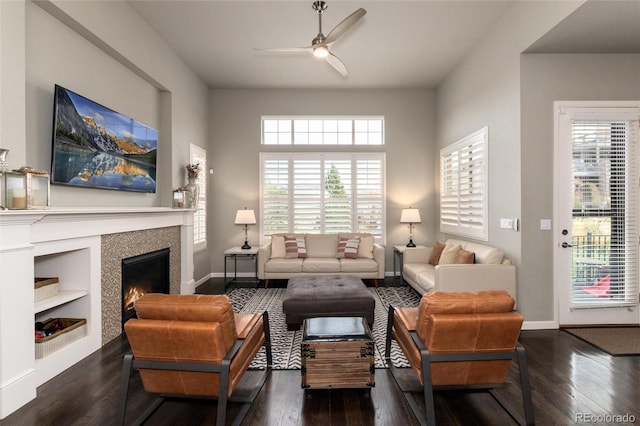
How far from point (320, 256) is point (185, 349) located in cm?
430

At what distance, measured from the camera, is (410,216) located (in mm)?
6312

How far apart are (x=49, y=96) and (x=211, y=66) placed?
3035 millimetres

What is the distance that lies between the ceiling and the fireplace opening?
114 inches

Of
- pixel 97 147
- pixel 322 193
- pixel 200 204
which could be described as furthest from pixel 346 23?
pixel 200 204

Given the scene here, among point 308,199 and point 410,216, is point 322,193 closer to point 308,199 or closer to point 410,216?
point 308,199

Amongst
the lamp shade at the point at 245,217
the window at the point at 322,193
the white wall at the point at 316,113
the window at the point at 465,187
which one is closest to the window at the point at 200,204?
the white wall at the point at 316,113

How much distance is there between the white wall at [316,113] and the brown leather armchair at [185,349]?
15.1ft

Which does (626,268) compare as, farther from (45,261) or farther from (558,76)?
(45,261)

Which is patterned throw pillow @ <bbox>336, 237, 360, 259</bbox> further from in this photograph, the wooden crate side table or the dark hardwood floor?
the wooden crate side table

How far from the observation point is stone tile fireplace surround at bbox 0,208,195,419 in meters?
2.26

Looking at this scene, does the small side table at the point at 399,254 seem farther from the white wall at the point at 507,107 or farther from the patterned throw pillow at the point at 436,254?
the white wall at the point at 507,107

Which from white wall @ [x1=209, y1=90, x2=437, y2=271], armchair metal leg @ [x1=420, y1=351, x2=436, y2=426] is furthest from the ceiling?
armchair metal leg @ [x1=420, y1=351, x2=436, y2=426]

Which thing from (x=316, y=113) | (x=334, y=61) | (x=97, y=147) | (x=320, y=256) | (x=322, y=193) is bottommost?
(x=320, y=256)

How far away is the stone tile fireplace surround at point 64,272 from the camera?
2.26 metres
